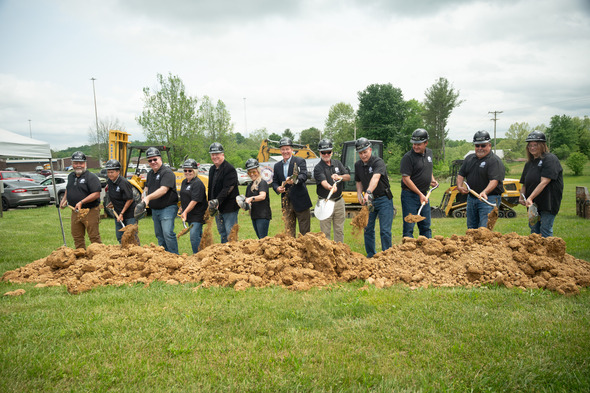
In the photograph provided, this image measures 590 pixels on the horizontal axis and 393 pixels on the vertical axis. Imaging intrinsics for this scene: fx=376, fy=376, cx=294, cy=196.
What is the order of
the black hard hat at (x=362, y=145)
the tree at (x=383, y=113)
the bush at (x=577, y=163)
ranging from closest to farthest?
the black hard hat at (x=362, y=145) → the bush at (x=577, y=163) → the tree at (x=383, y=113)

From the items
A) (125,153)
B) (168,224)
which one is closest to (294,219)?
(168,224)

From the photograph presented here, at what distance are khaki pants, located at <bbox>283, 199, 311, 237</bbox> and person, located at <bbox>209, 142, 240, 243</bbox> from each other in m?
0.90

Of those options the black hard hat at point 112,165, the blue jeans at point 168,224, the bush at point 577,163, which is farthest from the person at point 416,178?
the bush at point 577,163

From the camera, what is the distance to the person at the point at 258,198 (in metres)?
6.28

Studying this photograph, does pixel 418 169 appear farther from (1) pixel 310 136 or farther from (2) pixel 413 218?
(1) pixel 310 136

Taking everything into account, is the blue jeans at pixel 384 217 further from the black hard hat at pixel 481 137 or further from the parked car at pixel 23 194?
the parked car at pixel 23 194

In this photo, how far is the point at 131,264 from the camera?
547 centimetres

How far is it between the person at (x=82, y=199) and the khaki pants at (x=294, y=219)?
11.7ft

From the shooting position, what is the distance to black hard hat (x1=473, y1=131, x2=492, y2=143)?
5.85 metres

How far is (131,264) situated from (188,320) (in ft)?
7.19

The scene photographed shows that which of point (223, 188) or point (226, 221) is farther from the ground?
point (223, 188)

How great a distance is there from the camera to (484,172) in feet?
19.3

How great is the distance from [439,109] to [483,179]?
1963 inches

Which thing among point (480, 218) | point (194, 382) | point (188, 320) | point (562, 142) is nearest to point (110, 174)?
point (188, 320)
